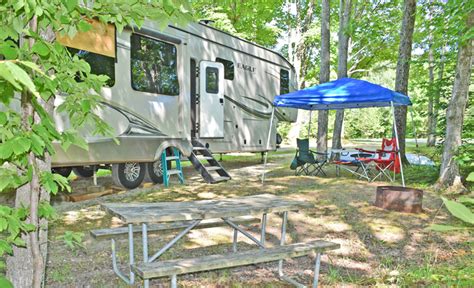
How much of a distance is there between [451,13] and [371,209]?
11.3ft

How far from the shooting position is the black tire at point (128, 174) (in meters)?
7.01

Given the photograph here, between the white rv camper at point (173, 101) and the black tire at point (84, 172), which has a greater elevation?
the white rv camper at point (173, 101)

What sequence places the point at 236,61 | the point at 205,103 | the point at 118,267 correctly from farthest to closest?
the point at 236,61, the point at 205,103, the point at 118,267

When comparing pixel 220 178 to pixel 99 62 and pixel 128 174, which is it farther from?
pixel 99 62

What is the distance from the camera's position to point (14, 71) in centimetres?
81

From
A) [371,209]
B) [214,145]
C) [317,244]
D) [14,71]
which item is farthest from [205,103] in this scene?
[14,71]

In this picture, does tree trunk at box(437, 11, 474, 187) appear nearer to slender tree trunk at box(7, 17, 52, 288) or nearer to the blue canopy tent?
the blue canopy tent

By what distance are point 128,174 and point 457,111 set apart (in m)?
5.86

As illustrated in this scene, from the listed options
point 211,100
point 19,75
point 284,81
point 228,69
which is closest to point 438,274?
point 19,75

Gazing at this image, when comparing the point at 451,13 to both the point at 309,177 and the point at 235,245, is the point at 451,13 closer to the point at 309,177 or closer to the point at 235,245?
the point at 309,177

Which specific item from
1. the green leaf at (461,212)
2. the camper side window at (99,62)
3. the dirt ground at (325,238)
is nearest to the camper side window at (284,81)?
the dirt ground at (325,238)

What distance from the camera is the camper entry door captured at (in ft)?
28.1

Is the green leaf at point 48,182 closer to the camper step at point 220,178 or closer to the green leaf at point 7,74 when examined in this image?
the green leaf at point 7,74

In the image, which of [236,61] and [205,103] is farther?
[236,61]
